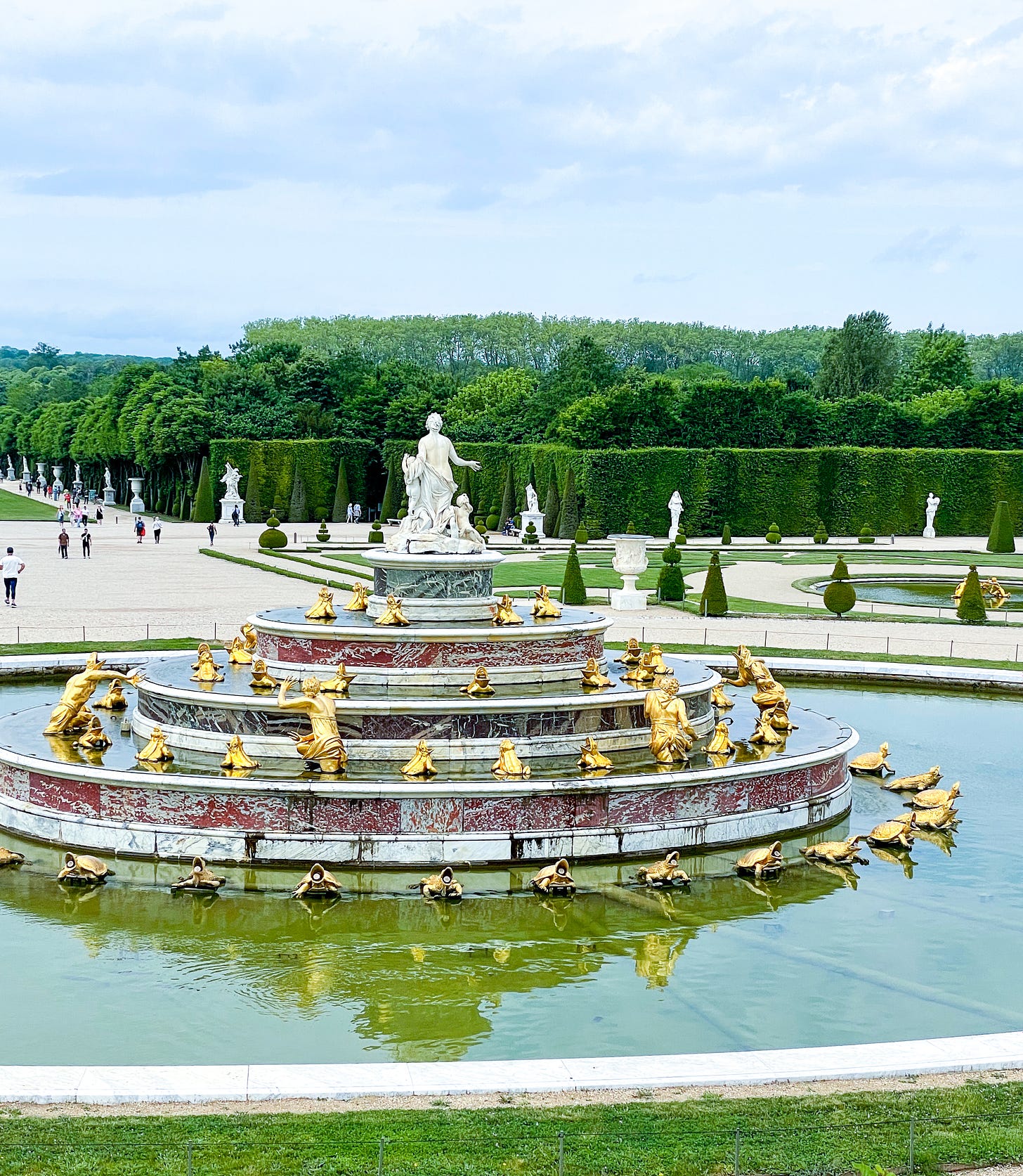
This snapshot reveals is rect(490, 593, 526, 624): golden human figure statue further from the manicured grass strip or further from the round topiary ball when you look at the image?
the round topiary ball

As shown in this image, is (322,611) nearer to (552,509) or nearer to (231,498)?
(552,509)

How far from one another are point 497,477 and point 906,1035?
69.4 metres

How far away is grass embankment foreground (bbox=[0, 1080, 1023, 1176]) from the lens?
8227 mm

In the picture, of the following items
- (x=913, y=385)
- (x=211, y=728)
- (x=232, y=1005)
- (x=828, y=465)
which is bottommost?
(x=232, y=1005)

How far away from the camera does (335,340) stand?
148875 millimetres

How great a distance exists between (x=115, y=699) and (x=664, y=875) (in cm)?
955

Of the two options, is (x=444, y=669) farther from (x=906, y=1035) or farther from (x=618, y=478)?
(x=618, y=478)

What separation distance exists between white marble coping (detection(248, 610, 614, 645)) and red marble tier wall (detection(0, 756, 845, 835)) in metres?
4.37

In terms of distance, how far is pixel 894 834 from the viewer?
1619 centimetres

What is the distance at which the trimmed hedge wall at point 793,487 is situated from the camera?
69.0m

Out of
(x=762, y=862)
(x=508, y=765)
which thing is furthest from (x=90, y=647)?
(x=762, y=862)

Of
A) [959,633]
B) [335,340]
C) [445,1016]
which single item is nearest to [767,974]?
[445,1016]

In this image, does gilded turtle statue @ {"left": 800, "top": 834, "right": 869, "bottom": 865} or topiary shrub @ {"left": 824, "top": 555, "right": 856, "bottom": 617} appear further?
topiary shrub @ {"left": 824, "top": 555, "right": 856, "bottom": 617}

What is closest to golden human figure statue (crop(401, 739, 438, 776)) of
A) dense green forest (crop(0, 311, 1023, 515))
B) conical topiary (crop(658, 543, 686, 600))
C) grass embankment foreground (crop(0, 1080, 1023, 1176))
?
grass embankment foreground (crop(0, 1080, 1023, 1176))
